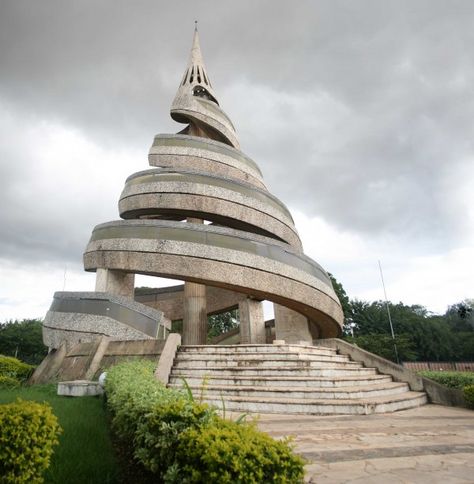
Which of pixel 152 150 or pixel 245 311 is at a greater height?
pixel 152 150

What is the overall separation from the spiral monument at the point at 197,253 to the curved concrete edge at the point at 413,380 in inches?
136

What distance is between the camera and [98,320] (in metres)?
12.6

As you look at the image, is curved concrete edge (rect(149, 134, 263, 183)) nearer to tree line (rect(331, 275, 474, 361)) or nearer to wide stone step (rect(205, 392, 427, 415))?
wide stone step (rect(205, 392, 427, 415))

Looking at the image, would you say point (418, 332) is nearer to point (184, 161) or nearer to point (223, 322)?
point (223, 322)

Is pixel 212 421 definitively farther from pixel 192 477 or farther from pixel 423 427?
pixel 423 427

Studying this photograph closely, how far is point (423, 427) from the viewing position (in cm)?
607

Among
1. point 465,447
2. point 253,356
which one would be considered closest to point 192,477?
point 465,447

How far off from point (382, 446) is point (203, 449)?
3.12m

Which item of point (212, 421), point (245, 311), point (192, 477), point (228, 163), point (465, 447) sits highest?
point (228, 163)

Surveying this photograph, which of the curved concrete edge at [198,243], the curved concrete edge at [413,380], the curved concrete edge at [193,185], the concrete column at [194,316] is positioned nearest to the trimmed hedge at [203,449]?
the curved concrete edge at [413,380]

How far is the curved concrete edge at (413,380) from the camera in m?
9.09

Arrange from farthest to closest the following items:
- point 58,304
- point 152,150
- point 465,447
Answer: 1. point 152,150
2. point 58,304
3. point 465,447

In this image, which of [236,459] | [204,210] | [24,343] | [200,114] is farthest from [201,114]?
[24,343]

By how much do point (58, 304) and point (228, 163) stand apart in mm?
10277
